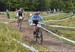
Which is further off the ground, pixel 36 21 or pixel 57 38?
pixel 36 21

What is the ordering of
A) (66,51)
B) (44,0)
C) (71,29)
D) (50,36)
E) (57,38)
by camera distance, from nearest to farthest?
(66,51) → (57,38) → (50,36) → (71,29) → (44,0)

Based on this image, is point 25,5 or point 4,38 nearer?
point 4,38

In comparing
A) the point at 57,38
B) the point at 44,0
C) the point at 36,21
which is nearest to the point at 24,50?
the point at 36,21

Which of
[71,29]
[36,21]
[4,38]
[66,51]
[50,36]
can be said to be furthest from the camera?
[71,29]

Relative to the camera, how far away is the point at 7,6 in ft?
357

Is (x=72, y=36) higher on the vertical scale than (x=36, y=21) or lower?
lower

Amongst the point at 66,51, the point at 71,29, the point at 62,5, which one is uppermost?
the point at 66,51

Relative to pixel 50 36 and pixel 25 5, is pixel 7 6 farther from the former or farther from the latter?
pixel 50 36

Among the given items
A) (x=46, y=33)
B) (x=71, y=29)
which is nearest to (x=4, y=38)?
(x=46, y=33)

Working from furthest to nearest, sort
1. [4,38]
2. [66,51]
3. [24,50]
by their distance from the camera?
[4,38] < [66,51] < [24,50]

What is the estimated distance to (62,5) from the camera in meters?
117

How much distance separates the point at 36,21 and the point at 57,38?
351 cm

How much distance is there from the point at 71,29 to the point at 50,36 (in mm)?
3748

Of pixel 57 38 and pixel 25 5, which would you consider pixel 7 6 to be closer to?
pixel 25 5
